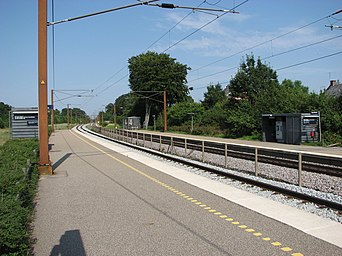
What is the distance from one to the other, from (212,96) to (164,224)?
8613 cm

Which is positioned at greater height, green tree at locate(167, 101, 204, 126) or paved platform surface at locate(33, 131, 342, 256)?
green tree at locate(167, 101, 204, 126)

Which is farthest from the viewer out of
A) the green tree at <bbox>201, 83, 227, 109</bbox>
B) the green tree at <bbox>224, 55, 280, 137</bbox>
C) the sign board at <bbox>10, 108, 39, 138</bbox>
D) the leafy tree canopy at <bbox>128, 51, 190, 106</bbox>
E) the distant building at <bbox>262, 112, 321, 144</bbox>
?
the green tree at <bbox>201, 83, 227, 109</bbox>

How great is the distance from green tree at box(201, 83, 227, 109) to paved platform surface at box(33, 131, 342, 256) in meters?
80.5

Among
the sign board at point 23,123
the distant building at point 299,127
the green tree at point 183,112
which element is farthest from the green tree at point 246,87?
the sign board at point 23,123

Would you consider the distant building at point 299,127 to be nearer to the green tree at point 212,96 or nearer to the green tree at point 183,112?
the green tree at point 183,112

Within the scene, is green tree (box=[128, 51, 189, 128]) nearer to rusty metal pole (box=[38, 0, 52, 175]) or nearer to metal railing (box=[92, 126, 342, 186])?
metal railing (box=[92, 126, 342, 186])

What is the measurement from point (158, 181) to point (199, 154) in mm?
8207

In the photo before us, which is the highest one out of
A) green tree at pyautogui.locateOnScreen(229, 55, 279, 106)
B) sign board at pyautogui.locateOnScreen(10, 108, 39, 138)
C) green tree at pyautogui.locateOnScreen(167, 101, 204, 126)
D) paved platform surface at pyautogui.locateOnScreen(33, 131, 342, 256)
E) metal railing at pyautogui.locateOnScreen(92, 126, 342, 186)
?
green tree at pyautogui.locateOnScreen(229, 55, 279, 106)

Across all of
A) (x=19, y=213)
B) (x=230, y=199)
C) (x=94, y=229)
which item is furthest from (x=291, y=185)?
(x=19, y=213)

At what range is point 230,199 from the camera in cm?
910

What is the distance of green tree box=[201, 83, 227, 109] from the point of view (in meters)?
91.0

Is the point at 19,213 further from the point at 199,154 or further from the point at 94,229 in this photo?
the point at 199,154

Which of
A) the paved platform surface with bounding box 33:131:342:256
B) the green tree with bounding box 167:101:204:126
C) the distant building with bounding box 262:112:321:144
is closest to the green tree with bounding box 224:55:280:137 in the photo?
the green tree with bounding box 167:101:204:126

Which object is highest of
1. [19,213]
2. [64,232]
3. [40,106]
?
[40,106]
